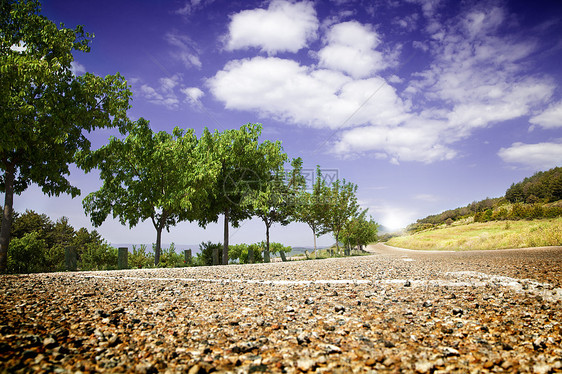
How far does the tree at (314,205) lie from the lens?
108 feet

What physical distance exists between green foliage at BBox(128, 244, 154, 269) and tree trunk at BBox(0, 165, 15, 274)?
8279 mm

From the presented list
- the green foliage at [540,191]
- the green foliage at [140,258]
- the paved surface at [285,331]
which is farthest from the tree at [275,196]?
the green foliage at [540,191]

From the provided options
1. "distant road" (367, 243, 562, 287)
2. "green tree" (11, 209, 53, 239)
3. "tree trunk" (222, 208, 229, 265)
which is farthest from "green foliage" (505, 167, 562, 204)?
"green tree" (11, 209, 53, 239)

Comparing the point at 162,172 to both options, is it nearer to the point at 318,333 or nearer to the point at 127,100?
the point at 127,100

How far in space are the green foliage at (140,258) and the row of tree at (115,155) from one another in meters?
1.99

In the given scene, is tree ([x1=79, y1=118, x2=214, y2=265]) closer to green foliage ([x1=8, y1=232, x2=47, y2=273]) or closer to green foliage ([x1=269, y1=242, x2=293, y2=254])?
green foliage ([x1=8, y1=232, x2=47, y2=273])

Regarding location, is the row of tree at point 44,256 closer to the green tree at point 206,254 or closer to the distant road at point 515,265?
the green tree at point 206,254

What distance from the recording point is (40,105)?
1491 centimetres

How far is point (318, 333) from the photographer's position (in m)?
3.49

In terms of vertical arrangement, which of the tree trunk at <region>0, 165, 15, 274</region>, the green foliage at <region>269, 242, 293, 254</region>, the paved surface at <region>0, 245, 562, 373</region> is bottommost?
the green foliage at <region>269, 242, 293, 254</region>

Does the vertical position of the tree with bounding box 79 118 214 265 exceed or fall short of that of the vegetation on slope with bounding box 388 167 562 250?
it exceeds it

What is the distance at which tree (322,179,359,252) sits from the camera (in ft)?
120

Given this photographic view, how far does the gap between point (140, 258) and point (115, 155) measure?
9120mm

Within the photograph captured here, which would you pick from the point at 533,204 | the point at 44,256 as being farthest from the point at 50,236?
the point at 533,204
